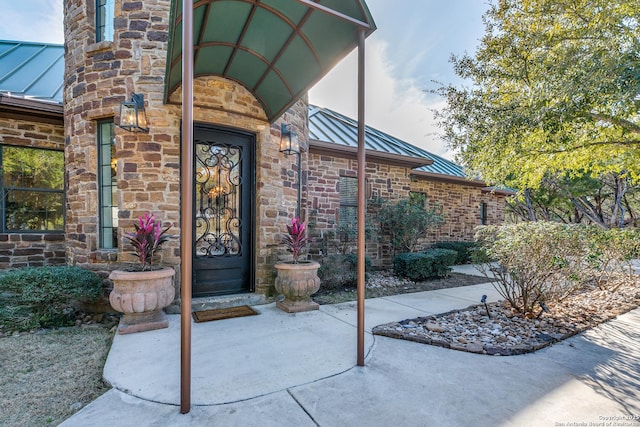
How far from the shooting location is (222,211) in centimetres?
492

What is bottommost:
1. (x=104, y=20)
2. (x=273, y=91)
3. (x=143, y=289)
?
(x=143, y=289)

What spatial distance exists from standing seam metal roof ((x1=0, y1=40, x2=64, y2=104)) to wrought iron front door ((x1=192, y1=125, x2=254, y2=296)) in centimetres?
327

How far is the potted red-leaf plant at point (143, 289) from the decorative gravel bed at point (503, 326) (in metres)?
2.76

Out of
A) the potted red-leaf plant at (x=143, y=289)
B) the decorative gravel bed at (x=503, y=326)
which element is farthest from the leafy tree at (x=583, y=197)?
the potted red-leaf plant at (x=143, y=289)

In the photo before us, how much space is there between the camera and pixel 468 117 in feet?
21.6

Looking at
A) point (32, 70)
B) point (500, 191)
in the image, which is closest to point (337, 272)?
point (32, 70)

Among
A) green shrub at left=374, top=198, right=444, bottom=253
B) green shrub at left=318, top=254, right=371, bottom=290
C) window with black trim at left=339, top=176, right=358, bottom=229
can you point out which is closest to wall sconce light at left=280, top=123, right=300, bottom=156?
green shrub at left=318, top=254, right=371, bottom=290

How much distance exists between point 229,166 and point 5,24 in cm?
856

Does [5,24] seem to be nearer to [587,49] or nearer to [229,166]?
[229,166]

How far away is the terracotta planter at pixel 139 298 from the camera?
3682 mm

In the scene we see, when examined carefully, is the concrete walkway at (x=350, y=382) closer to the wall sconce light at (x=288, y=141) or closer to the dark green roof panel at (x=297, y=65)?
the wall sconce light at (x=288, y=141)

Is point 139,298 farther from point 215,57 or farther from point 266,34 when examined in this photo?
point 266,34

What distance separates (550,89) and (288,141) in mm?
4138

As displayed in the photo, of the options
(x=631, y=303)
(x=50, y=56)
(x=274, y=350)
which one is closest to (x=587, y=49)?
(x=631, y=303)
